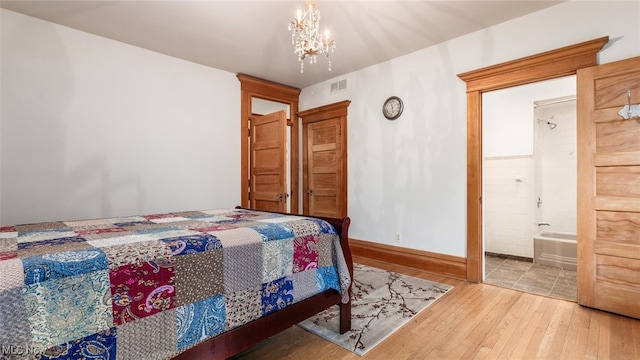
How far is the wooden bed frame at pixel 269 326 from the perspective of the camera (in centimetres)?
139

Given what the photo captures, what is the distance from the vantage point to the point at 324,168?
4.82 m

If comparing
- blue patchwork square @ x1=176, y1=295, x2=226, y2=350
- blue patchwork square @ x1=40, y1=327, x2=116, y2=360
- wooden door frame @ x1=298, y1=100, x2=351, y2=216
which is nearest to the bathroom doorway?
wooden door frame @ x1=298, y1=100, x2=351, y2=216

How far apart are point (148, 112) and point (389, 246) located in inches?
135

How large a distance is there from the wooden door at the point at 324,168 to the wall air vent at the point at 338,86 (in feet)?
1.46

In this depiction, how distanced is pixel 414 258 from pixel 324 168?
1.95 m

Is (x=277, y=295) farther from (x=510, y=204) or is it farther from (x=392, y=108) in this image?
(x=510, y=204)

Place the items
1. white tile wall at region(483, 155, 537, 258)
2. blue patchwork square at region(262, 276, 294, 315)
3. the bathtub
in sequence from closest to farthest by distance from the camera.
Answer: blue patchwork square at region(262, 276, 294, 315) < the bathtub < white tile wall at region(483, 155, 537, 258)

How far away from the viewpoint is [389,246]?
13.0 feet

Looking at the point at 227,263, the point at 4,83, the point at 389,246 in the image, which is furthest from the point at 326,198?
the point at 4,83

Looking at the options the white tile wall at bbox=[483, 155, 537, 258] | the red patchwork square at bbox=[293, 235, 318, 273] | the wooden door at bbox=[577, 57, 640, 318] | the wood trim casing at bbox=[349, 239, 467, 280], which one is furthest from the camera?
the white tile wall at bbox=[483, 155, 537, 258]

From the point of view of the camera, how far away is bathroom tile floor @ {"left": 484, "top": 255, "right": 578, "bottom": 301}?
9.76 ft

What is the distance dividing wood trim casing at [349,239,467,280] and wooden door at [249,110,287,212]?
1270mm

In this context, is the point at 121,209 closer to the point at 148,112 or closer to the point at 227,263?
the point at 148,112

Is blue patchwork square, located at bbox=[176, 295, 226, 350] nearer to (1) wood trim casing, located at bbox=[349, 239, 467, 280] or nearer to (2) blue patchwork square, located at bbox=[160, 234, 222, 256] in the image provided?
(2) blue patchwork square, located at bbox=[160, 234, 222, 256]
